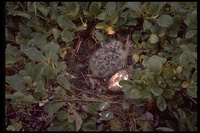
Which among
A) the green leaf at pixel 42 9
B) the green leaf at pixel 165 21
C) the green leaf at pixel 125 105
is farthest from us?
the green leaf at pixel 42 9

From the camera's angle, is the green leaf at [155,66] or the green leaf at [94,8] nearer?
the green leaf at [155,66]

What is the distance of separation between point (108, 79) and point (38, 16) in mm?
691

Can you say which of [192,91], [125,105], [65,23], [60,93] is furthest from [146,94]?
[65,23]

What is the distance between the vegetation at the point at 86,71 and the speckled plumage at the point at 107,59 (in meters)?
0.08

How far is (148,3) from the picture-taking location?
2.07 m

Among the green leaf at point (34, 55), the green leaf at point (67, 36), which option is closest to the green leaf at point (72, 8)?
the green leaf at point (67, 36)

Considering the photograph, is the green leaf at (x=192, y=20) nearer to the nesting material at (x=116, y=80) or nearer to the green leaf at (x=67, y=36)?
the nesting material at (x=116, y=80)

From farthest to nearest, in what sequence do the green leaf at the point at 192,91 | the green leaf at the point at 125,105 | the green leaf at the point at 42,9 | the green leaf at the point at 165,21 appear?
the green leaf at the point at 42,9 → the green leaf at the point at 165,21 → the green leaf at the point at 125,105 → the green leaf at the point at 192,91

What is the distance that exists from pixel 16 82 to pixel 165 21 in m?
1.06

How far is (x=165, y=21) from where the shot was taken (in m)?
2.04

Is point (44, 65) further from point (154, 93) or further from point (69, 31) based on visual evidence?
point (154, 93)

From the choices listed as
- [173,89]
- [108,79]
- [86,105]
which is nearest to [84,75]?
[108,79]

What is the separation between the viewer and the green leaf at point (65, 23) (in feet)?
7.15

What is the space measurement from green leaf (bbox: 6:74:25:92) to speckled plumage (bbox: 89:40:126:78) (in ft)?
1.69
